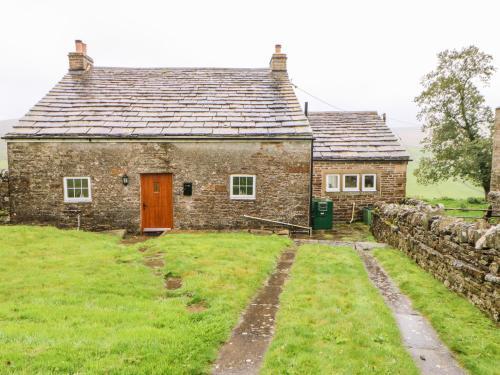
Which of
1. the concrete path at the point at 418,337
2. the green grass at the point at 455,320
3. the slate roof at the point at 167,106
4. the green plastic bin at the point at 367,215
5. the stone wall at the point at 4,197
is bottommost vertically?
the concrete path at the point at 418,337

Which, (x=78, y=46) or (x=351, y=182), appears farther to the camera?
(x=78, y=46)

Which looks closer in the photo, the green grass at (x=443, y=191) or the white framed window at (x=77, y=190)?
the white framed window at (x=77, y=190)

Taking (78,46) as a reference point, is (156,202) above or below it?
below

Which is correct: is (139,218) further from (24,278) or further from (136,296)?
(136,296)

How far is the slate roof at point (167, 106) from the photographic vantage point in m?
16.1

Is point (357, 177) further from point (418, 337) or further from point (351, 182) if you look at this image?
point (418, 337)

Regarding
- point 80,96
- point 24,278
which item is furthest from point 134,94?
point 24,278

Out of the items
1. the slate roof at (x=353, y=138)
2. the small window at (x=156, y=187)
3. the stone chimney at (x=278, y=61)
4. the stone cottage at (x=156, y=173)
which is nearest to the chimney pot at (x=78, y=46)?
the stone cottage at (x=156, y=173)

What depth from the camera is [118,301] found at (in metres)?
7.38

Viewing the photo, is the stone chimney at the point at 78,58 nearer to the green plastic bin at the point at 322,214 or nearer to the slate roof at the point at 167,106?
the slate roof at the point at 167,106

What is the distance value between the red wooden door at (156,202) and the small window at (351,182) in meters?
9.88

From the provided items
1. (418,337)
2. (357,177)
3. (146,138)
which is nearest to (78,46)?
(146,138)

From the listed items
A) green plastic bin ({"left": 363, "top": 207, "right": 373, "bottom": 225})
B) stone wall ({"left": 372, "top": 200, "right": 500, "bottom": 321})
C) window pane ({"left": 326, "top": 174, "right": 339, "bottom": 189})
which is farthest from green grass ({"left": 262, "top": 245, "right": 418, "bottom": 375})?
window pane ({"left": 326, "top": 174, "right": 339, "bottom": 189})

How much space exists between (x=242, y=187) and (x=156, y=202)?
13.0 feet
